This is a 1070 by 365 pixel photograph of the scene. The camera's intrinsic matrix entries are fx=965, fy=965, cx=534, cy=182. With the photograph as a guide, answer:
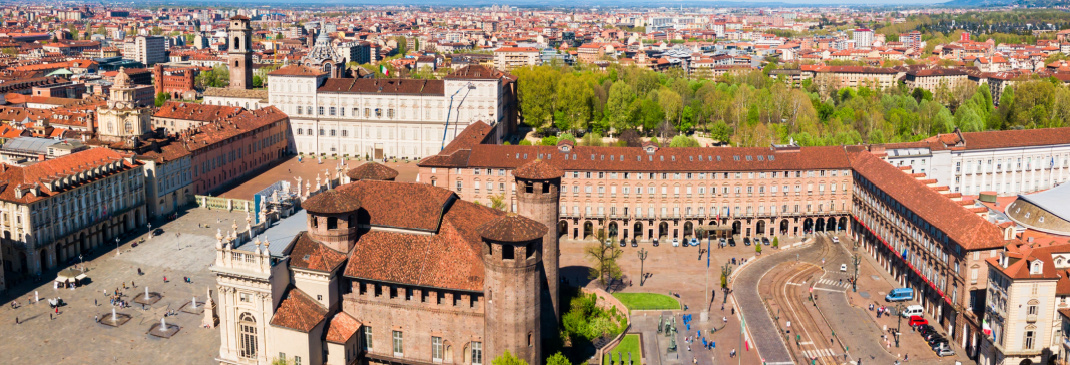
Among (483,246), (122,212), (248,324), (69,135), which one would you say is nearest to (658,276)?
(483,246)

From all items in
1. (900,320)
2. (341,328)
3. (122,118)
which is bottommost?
(900,320)

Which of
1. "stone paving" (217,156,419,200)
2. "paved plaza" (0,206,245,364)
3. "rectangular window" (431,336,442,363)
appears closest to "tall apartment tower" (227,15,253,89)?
"stone paving" (217,156,419,200)

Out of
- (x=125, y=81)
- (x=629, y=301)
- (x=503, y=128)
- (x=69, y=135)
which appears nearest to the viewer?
(x=629, y=301)

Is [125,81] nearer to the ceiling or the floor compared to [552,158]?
nearer to the ceiling

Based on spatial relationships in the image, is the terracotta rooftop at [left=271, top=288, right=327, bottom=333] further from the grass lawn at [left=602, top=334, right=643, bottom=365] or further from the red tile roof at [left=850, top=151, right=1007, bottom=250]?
the red tile roof at [left=850, top=151, right=1007, bottom=250]

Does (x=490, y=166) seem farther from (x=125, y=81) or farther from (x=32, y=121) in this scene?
(x=32, y=121)

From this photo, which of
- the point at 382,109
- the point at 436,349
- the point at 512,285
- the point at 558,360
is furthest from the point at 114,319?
the point at 382,109

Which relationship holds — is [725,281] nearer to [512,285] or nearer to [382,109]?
[512,285]
